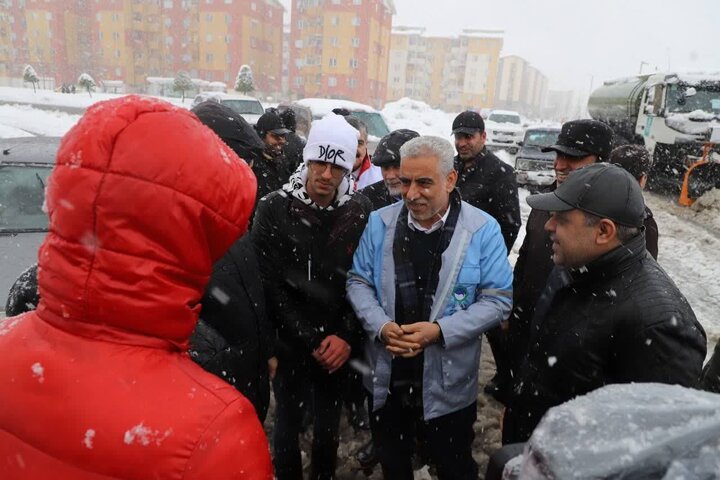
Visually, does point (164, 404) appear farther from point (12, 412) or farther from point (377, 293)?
point (377, 293)

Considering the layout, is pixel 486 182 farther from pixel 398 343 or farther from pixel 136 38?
pixel 136 38

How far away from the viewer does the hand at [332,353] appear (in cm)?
250

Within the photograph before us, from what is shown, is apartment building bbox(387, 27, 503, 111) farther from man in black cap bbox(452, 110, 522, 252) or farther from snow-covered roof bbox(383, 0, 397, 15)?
man in black cap bbox(452, 110, 522, 252)

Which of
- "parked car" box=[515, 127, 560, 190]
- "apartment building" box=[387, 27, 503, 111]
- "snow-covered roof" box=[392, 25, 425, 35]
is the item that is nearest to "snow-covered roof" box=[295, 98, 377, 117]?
"parked car" box=[515, 127, 560, 190]

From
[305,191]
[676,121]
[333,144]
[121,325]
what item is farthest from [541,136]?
[121,325]

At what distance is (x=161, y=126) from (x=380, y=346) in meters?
1.67

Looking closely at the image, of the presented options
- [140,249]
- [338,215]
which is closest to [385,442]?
[338,215]

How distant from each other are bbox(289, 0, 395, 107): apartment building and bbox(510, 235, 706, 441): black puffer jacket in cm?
5427

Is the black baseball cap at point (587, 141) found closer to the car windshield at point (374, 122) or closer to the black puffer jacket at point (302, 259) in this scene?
the black puffer jacket at point (302, 259)

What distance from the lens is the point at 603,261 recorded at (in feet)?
5.89

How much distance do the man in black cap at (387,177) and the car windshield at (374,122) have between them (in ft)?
28.1

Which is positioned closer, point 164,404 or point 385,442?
point 164,404

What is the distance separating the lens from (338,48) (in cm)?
5416

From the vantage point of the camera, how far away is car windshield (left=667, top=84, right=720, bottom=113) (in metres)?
12.5
